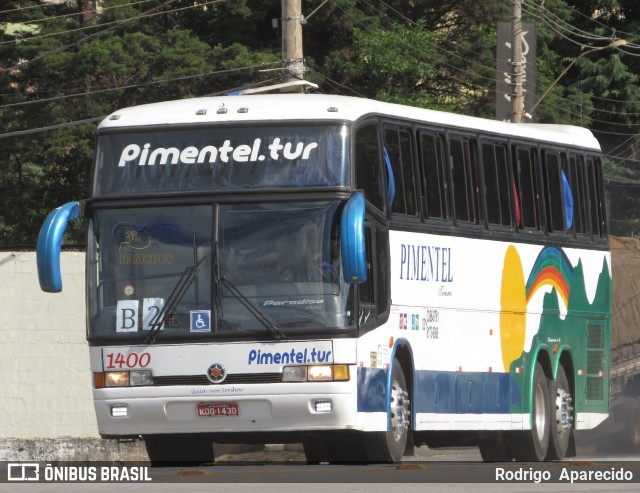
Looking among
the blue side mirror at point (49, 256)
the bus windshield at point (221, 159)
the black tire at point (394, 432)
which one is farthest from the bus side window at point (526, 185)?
the blue side mirror at point (49, 256)

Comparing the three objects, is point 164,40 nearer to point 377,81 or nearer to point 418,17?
point 377,81

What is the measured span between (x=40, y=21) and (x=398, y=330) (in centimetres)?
2537

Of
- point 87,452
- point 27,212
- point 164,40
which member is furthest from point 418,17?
point 87,452

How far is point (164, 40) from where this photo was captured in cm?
3966

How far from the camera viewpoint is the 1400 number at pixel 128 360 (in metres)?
14.4

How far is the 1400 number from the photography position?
14422mm

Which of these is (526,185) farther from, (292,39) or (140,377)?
(140,377)

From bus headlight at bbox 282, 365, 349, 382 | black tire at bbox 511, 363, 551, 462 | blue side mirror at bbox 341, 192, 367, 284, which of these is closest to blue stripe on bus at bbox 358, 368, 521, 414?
bus headlight at bbox 282, 365, 349, 382

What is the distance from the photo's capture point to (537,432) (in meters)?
A: 19.1

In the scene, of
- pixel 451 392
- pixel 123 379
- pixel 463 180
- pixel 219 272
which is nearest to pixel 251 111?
pixel 219 272

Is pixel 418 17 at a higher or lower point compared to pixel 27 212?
higher

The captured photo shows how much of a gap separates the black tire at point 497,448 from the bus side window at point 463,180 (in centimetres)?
278

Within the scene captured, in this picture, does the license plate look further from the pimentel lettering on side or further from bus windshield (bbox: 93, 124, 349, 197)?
the pimentel lettering on side

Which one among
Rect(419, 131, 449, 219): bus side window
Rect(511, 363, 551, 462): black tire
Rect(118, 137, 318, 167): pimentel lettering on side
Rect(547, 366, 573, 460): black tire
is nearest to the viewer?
Rect(118, 137, 318, 167): pimentel lettering on side
